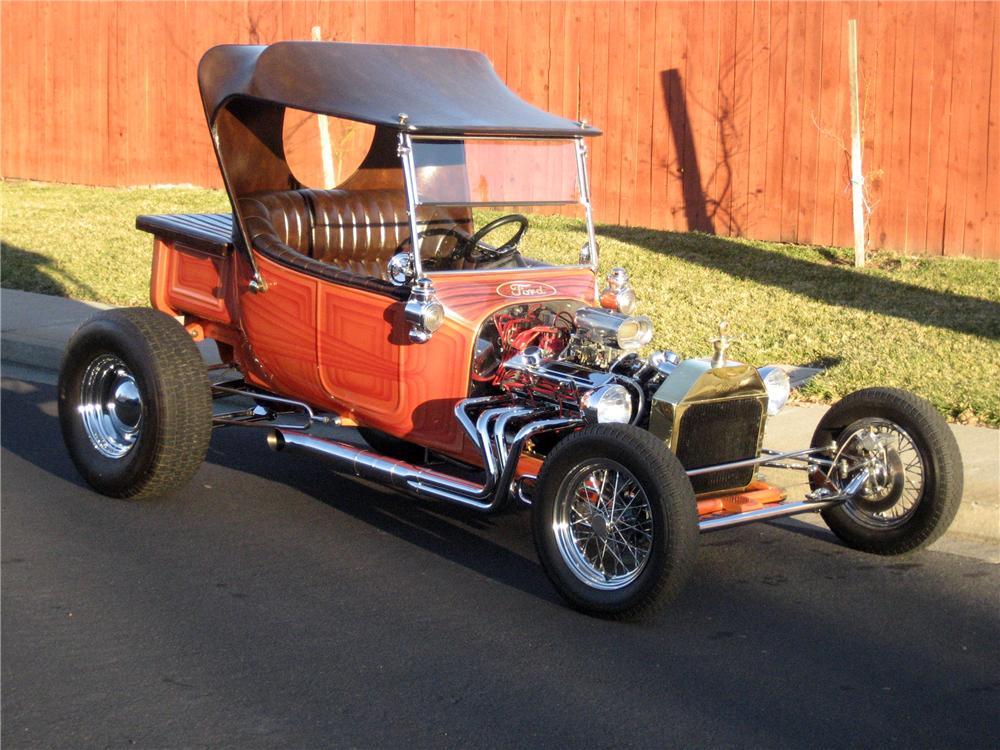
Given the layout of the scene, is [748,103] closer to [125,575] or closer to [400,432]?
[400,432]

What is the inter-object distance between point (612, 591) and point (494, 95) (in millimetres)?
2702

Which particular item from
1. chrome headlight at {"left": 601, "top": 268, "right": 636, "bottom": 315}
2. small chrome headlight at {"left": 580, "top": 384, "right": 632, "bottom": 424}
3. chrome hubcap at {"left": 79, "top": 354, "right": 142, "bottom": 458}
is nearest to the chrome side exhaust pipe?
small chrome headlight at {"left": 580, "top": 384, "right": 632, "bottom": 424}

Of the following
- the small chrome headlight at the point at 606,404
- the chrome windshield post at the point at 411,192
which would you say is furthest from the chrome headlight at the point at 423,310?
the small chrome headlight at the point at 606,404

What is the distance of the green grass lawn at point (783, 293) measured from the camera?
8406 mm

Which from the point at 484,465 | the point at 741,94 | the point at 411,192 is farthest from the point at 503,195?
the point at 741,94

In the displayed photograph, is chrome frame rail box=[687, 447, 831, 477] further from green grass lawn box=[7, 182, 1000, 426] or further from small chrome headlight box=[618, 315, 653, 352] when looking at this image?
green grass lawn box=[7, 182, 1000, 426]

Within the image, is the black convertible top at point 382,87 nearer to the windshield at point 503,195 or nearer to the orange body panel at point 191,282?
the windshield at point 503,195

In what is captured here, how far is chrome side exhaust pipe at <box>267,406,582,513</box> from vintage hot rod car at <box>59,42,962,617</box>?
1cm

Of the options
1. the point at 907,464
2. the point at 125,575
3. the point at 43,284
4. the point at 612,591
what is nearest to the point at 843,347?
the point at 907,464

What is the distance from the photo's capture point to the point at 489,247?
636 cm

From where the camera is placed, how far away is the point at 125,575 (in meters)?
5.36

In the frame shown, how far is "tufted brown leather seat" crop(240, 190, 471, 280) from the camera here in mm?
6824

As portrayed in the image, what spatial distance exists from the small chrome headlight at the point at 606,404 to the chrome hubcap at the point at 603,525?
35 centimetres

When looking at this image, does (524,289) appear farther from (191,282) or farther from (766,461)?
(191,282)
